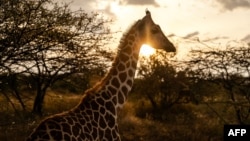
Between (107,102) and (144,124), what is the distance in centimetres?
974

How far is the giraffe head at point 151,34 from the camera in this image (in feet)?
29.0

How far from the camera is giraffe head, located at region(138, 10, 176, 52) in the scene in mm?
8836

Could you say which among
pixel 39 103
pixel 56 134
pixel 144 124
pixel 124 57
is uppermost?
pixel 124 57

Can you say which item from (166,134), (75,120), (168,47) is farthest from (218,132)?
(75,120)

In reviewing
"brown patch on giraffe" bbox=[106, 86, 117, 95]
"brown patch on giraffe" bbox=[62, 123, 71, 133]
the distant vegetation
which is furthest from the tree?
"brown patch on giraffe" bbox=[62, 123, 71, 133]

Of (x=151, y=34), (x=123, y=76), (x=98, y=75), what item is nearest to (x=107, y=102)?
(x=123, y=76)

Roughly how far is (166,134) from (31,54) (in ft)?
22.7

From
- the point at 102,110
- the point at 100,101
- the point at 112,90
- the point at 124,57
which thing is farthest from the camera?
the point at 124,57

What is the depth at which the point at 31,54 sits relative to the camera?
33.0 ft

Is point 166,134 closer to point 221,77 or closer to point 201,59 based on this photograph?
point 221,77

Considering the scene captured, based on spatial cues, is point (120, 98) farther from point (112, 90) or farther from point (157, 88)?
point (157, 88)

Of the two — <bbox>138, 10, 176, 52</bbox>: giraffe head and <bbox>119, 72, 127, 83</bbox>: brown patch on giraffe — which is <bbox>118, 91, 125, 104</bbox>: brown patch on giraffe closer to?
<bbox>119, 72, 127, 83</bbox>: brown patch on giraffe

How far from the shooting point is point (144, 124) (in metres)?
17.5

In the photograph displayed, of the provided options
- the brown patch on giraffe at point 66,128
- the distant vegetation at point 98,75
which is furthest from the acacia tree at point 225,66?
the brown patch on giraffe at point 66,128
